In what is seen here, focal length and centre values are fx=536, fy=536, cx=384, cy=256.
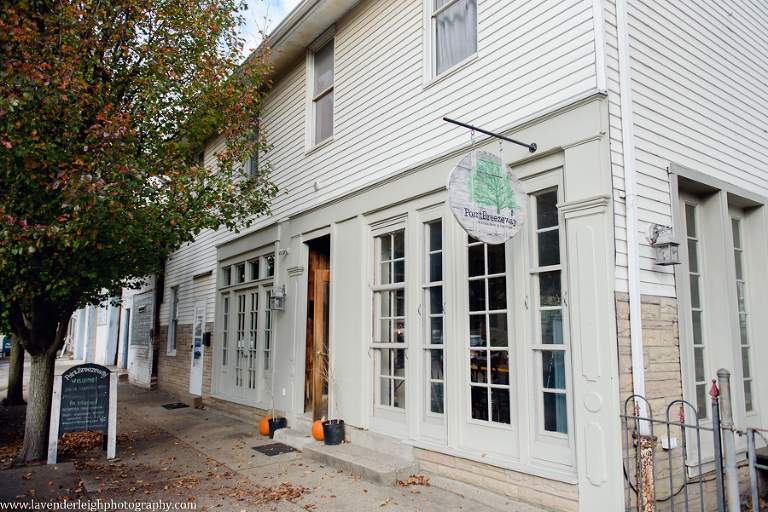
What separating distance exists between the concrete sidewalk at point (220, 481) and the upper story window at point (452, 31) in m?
4.79

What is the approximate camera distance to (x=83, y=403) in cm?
721

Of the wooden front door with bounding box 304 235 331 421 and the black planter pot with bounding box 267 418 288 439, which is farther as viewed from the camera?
the black planter pot with bounding box 267 418 288 439

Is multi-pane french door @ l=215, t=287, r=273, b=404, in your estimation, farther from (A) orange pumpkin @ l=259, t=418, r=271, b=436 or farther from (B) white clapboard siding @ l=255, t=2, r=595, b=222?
(B) white clapboard siding @ l=255, t=2, r=595, b=222

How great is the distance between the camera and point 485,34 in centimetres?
589

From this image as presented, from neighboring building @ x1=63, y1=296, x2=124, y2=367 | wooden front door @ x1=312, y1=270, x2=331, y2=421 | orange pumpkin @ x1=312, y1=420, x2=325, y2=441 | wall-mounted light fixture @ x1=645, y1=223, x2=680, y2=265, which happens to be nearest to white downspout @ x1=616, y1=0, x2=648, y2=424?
wall-mounted light fixture @ x1=645, y1=223, x2=680, y2=265

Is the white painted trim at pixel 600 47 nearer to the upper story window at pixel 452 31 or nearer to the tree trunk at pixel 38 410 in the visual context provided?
the upper story window at pixel 452 31

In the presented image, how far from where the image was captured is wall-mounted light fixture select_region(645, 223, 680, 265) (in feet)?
15.1

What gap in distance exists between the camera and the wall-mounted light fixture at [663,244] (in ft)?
15.1

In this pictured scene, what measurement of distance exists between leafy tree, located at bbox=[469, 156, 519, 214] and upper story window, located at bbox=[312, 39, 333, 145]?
14.9 feet

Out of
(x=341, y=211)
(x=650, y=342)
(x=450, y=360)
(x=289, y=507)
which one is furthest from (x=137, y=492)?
(x=650, y=342)

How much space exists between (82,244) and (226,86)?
3548 mm

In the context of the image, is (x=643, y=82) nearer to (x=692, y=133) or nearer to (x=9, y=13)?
(x=692, y=133)

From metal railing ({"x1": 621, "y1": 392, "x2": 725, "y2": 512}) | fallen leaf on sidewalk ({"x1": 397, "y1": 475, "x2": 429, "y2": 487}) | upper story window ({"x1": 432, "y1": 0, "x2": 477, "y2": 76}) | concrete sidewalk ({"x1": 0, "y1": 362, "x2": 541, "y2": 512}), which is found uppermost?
upper story window ({"x1": 432, "y1": 0, "x2": 477, "y2": 76})

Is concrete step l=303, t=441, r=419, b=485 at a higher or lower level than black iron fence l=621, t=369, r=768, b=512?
lower
